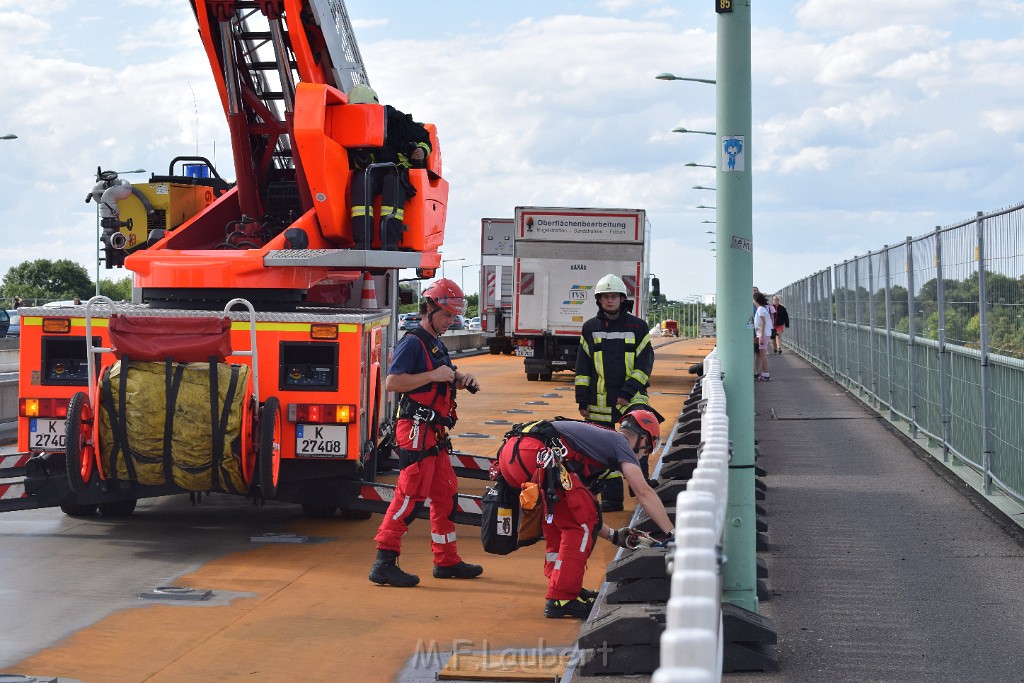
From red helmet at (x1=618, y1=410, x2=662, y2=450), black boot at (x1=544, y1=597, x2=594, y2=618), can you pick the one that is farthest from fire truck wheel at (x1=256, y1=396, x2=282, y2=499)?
red helmet at (x1=618, y1=410, x2=662, y2=450)

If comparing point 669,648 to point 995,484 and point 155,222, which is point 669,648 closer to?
point 995,484

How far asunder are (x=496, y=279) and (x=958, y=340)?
92.5 ft

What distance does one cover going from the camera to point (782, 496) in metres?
11.7

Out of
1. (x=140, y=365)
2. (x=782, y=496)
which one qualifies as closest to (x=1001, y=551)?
(x=782, y=496)

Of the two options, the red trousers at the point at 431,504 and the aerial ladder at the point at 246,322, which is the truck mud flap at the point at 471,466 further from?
the red trousers at the point at 431,504

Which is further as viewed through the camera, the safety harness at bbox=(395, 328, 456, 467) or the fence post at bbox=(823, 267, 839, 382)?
the fence post at bbox=(823, 267, 839, 382)

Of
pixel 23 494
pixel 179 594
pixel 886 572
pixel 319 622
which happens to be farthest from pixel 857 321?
pixel 319 622

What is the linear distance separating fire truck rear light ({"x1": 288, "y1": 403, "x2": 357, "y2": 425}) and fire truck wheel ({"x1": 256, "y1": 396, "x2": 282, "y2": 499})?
1.41 ft

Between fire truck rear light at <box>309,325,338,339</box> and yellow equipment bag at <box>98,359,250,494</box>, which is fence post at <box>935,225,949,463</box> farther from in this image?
yellow equipment bag at <box>98,359,250,494</box>

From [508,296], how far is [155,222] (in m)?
27.2

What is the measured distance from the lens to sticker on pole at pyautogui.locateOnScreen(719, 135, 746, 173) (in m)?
6.94

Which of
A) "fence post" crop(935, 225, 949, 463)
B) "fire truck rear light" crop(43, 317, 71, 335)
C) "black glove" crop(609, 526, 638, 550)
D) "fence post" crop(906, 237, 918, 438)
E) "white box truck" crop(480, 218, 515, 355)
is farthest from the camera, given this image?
"white box truck" crop(480, 218, 515, 355)

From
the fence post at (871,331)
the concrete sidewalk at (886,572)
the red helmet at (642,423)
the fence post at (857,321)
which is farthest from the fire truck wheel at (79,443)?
the fence post at (857,321)

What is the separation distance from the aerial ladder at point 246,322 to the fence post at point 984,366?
4.13m
